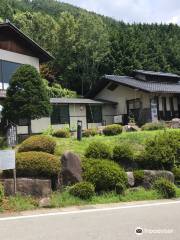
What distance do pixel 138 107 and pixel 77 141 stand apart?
16.3m

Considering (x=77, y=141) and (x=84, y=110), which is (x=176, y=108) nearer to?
(x=84, y=110)

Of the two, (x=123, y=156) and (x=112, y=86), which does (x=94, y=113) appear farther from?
(x=123, y=156)

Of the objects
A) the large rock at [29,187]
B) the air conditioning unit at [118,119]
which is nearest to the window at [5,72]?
the air conditioning unit at [118,119]

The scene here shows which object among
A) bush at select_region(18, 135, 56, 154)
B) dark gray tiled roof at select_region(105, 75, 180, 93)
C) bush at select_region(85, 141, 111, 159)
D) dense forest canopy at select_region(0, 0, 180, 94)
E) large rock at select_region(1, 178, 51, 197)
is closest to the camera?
large rock at select_region(1, 178, 51, 197)

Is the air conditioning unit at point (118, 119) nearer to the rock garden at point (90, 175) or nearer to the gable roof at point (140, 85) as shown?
the gable roof at point (140, 85)

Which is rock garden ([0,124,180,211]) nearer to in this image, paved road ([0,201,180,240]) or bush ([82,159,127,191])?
bush ([82,159,127,191])

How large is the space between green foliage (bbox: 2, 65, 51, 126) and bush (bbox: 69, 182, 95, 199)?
8.29m

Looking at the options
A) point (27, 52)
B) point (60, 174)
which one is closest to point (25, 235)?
point (60, 174)

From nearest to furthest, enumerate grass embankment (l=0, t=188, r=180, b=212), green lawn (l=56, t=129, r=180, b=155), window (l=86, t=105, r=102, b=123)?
grass embankment (l=0, t=188, r=180, b=212)
green lawn (l=56, t=129, r=180, b=155)
window (l=86, t=105, r=102, b=123)

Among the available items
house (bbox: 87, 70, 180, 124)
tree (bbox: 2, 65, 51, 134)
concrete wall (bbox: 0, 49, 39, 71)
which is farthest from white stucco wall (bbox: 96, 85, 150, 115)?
tree (bbox: 2, 65, 51, 134)

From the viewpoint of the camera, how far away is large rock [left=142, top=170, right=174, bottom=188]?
1363 cm

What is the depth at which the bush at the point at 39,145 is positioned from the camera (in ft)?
46.2

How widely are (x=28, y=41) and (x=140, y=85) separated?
35.6 feet

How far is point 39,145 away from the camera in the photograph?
1413 centimetres
